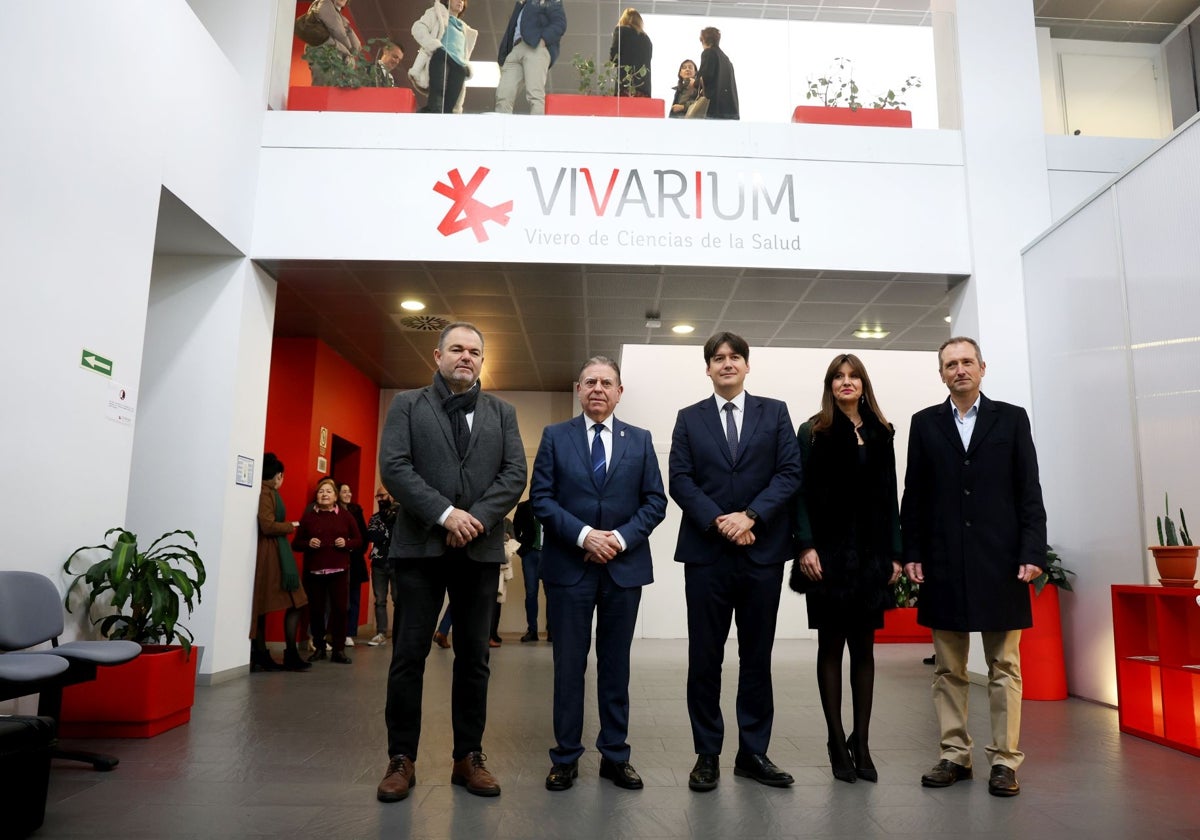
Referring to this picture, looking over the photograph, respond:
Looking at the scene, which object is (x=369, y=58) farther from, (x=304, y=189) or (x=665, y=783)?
(x=665, y=783)

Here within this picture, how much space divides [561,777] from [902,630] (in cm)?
695

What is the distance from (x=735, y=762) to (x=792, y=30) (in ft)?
18.1

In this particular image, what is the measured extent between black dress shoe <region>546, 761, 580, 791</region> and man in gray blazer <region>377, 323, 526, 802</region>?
7.7 inches

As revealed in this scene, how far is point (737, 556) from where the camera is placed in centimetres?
295

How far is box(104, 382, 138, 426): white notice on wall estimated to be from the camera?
13.2 feet

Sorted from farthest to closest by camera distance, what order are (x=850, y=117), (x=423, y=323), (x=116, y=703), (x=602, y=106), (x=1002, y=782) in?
1. (x=423, y=323)
2. (x=850, y=117)
3. (x=602, y=106)
4. (x=116, y=703)
5. (x=1002, y=782)

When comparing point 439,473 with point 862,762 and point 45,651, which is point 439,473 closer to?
point 45,651

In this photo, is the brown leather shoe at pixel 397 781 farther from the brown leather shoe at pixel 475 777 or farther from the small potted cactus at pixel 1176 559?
the small potted cactus at pixel 1176 559

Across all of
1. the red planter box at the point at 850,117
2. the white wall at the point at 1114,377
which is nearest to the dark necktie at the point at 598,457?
the white wall at the point at 1114,377

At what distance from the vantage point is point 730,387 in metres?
3.10

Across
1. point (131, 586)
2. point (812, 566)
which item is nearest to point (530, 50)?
point (131, 586)

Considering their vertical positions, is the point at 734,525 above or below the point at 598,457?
below

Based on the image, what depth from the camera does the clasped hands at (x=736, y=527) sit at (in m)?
2.86

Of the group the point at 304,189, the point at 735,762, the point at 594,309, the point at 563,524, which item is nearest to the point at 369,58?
the point at 304,189
